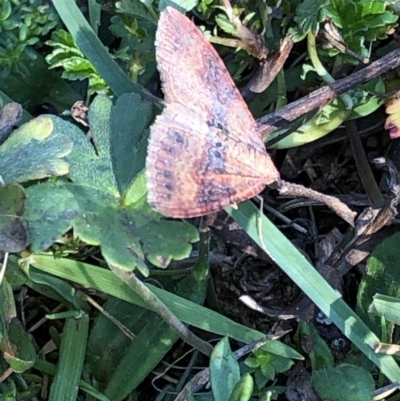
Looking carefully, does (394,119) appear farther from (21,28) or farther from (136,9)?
(21,28)

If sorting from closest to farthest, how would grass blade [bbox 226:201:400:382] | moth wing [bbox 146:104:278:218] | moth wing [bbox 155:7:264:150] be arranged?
moth wing [bbox 146:104:278:218]
moth wing [bbox 155:7:264:150]
grass blade [bbox 226:201:400:382]

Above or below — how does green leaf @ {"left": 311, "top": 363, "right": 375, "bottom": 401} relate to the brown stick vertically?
below

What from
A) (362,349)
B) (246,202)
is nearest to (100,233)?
(246,202)

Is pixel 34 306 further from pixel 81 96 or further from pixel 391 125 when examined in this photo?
pixel 391 125

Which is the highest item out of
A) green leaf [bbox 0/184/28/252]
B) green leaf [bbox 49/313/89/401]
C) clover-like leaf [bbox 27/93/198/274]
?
green leaf [bbox 0/184/28/252]

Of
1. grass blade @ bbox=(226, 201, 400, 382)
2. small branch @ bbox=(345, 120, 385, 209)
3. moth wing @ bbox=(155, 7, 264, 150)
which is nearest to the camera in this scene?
moth wing @ bbox=(155, 7, 264, 150)

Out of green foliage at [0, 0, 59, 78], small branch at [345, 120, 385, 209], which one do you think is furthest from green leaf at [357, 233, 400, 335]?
green foliage at [0, 0, 59, 78]

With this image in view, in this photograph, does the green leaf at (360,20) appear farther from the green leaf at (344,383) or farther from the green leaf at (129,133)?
the green leaf at (344,383)

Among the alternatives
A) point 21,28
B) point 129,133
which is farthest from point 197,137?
point 21,28

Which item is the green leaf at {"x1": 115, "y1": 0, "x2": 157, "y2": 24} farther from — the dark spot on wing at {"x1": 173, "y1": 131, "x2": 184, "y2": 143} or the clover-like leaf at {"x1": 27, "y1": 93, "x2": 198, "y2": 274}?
the dark spot on wing at {"x1": 173, "y1": 131, "x2": 184, "y2": 143}
